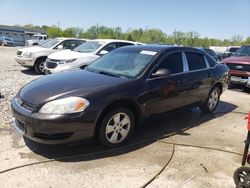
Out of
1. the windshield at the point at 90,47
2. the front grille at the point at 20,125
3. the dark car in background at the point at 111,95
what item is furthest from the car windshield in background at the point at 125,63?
the windshield at the point at 90,47

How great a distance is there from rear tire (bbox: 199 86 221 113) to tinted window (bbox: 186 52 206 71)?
767 millimetres

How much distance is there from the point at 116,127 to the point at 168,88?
135 centimetres

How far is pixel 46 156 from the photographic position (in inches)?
172

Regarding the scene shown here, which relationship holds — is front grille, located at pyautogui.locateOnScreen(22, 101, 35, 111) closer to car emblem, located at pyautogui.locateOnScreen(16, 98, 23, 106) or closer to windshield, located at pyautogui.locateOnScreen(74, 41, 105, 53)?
car emblem, located at pyautogui.locateOnScreen(16, 98, 23, 106)

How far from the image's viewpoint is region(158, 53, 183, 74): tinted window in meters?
5.51

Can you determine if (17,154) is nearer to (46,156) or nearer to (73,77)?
(46,156)

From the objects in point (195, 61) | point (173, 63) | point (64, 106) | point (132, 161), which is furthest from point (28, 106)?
point (195, 61)

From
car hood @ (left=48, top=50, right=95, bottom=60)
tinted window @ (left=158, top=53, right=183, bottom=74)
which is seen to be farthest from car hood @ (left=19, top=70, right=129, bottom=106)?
car hood @ (left=48, top=50, right=95, bottom=60)

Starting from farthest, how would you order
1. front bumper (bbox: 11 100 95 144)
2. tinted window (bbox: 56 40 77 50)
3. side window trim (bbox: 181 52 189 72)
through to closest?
tinted window (bbox: 56 40 77 50), side window trim (bbox: 181 52 189 72), front bumper (bbox: 11 100 95 144)

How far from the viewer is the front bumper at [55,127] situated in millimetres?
4055

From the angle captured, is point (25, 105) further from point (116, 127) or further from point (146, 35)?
point (146, 35)

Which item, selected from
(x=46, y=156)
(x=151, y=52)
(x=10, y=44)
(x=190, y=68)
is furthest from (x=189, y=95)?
(x=10, y=44)

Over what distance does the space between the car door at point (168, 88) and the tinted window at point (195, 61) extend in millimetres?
299

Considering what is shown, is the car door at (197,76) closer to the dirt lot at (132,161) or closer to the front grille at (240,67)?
the dirt lot at (132,161)
